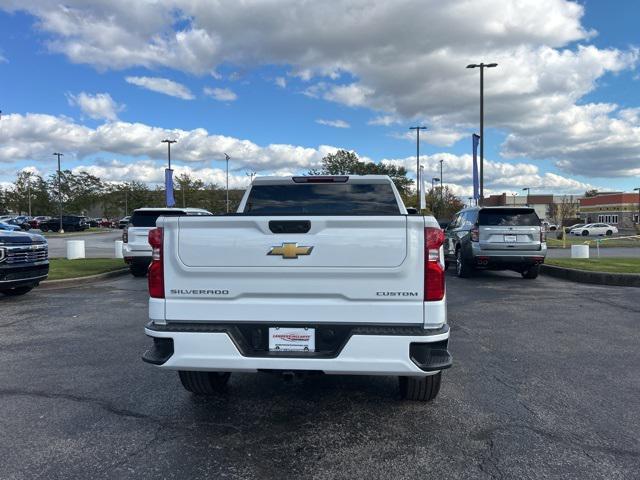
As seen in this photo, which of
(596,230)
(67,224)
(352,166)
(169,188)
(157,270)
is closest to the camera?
(157,270)

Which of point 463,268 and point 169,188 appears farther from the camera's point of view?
point 169,188

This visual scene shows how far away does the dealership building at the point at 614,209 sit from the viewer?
8151 cm

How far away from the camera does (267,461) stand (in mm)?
3221

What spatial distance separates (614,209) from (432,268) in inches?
3806

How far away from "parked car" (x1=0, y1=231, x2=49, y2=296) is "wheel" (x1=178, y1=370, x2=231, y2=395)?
6.31m

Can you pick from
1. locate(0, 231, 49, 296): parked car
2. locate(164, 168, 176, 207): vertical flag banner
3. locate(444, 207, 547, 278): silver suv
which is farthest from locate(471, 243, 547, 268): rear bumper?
locate(164, 168, 176, 207): vertical flag banner

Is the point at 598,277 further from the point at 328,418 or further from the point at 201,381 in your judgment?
the point at 201,381

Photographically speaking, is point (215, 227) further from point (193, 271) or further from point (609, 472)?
point (609, 472)

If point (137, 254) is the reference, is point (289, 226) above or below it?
above

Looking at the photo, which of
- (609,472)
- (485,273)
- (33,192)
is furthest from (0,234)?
(33,192)

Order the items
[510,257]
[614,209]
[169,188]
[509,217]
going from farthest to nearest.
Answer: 1. [614,209]
2. [169,188]
3. [509,217]
4. [510,257]

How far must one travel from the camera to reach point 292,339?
3.49 metres

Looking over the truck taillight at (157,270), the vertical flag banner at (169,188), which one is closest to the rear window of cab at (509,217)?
the truck taillight at (157,270)

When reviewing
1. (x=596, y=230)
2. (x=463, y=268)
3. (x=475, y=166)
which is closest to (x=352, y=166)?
(x=596, y=230)
